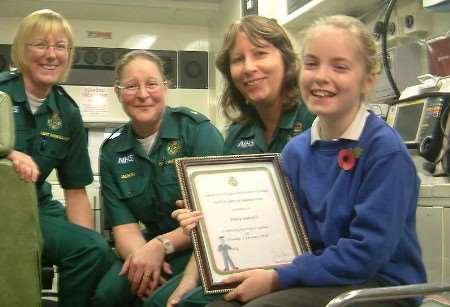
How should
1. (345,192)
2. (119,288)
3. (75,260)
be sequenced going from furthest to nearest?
(75,260) < (119,288) < (345,192)

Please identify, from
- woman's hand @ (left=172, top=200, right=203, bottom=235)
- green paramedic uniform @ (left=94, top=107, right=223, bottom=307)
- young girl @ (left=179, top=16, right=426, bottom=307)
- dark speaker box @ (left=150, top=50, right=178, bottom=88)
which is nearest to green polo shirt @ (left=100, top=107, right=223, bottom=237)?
green paramedic uniform @ (left=94, top=107, right=223, bottom=307)

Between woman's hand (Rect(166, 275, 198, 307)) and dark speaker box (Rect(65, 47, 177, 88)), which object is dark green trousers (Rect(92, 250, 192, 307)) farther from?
dark speaker box (Rect(65, 47, 177, 88))

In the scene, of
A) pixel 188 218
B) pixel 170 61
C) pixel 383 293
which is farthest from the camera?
pixel 170 61

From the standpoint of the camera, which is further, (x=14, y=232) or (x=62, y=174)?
(x=62, y=174)

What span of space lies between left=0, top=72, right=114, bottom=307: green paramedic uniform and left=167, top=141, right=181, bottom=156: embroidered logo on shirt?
0.39m

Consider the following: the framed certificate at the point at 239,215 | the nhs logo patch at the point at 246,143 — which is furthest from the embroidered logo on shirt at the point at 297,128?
the framed certificate at the point at 239,215

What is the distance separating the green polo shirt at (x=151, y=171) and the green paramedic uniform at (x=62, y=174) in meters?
0.13

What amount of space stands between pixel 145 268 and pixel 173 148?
17.1 inches

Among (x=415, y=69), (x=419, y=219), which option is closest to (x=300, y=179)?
(x=419, y=219)

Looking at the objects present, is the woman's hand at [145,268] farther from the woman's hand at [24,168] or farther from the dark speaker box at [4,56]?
the dark speaker box at [4,56]

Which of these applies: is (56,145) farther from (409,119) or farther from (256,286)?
(409,119)

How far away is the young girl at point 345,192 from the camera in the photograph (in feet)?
3.39

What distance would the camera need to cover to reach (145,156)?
5.89ft

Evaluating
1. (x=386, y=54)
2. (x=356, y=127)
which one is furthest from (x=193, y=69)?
(x=356, y=127)
